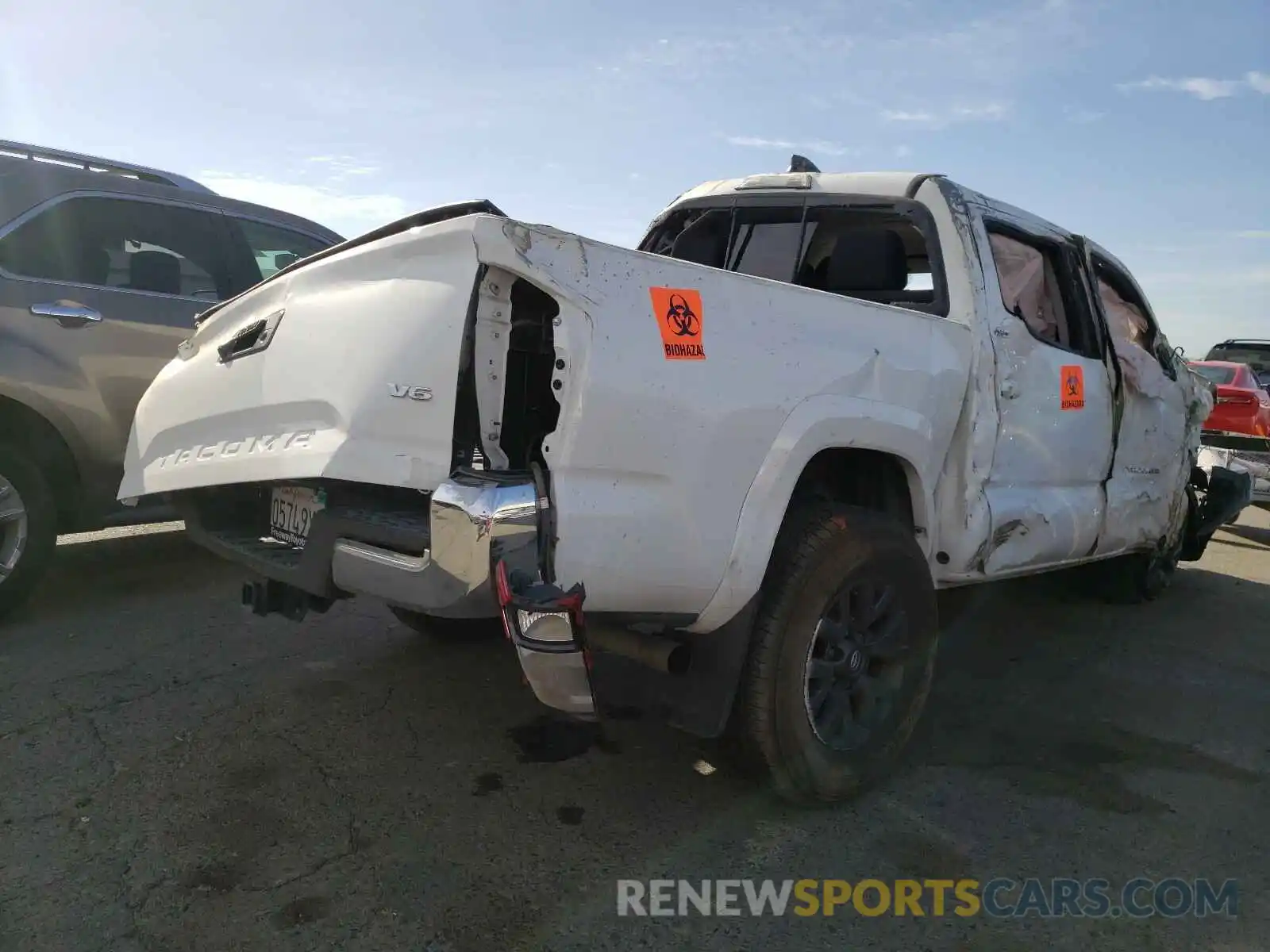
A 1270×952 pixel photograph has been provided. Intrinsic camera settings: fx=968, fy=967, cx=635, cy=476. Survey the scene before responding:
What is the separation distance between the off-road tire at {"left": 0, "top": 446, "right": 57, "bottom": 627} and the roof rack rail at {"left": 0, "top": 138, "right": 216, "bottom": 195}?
145 centimetres

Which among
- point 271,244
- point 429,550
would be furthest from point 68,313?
point 429,550

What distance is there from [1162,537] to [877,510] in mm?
3131

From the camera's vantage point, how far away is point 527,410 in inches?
101

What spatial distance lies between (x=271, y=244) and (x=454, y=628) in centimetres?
264

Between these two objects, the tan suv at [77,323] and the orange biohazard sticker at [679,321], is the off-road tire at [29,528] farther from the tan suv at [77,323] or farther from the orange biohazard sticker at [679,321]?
the orange biohazard sticker at [679,321]

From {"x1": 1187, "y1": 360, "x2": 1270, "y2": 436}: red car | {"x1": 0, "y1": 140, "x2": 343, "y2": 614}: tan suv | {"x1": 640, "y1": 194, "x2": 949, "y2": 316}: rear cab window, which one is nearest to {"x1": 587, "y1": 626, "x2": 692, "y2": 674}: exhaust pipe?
{"x1": 640, "y1": 194, "x2": 949, "y2": 316}: rear cab window

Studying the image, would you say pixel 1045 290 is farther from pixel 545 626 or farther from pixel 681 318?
pixel 545 626

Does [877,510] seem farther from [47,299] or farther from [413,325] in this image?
[47,299]

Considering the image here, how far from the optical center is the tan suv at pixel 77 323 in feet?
13.8

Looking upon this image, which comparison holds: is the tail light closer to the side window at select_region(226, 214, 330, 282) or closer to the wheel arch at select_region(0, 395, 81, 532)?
the side window at select_region(226, 214, 330, 282)

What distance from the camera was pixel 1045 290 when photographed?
4.32 m

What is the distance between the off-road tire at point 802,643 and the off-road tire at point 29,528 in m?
3.20

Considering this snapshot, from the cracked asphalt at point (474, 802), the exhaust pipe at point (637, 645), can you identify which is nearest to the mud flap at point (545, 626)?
the exhaust pipe at point (637, 645)

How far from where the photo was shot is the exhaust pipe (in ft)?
8.44
